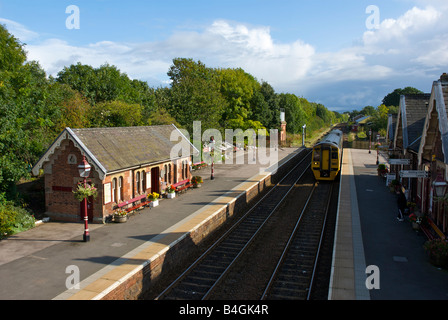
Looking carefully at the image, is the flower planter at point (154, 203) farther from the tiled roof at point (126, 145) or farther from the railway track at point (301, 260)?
the railway track at point (301, 260)

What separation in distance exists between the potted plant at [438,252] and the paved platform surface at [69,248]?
32.0ft

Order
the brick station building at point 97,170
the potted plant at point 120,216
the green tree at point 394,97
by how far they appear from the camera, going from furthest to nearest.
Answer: the green tree at point 394,97, the potted plant at point 120,216, the brick station building at point 97,170

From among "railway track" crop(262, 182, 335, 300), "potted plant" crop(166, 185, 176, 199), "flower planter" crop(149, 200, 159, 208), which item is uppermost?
"potted plant" crop(166, 185, 176, 199)

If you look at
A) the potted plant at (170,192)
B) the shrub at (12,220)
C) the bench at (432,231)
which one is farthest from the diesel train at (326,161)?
the shrub at (12,220)

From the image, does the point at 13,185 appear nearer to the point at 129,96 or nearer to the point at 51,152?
the point at 51,152

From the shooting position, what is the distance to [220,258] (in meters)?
15.5

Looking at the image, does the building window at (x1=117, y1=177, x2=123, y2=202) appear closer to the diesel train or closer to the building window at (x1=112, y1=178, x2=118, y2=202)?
the building window at (x1=112, y1=178, x2=118, y2=202)

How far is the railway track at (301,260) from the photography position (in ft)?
40.9

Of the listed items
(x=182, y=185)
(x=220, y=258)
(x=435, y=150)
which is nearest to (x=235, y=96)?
(x=182, y=185)

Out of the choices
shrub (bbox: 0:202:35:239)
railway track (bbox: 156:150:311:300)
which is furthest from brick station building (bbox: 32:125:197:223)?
railway track (bbox: 156:150:311:300)

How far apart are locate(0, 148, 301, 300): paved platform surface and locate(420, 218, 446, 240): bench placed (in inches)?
414

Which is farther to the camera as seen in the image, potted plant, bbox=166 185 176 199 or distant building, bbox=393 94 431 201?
potted plant, bbox=166 185 176 199

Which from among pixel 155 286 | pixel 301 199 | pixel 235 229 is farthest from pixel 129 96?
pixel 155 286

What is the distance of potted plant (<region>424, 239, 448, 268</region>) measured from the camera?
12.5 m
